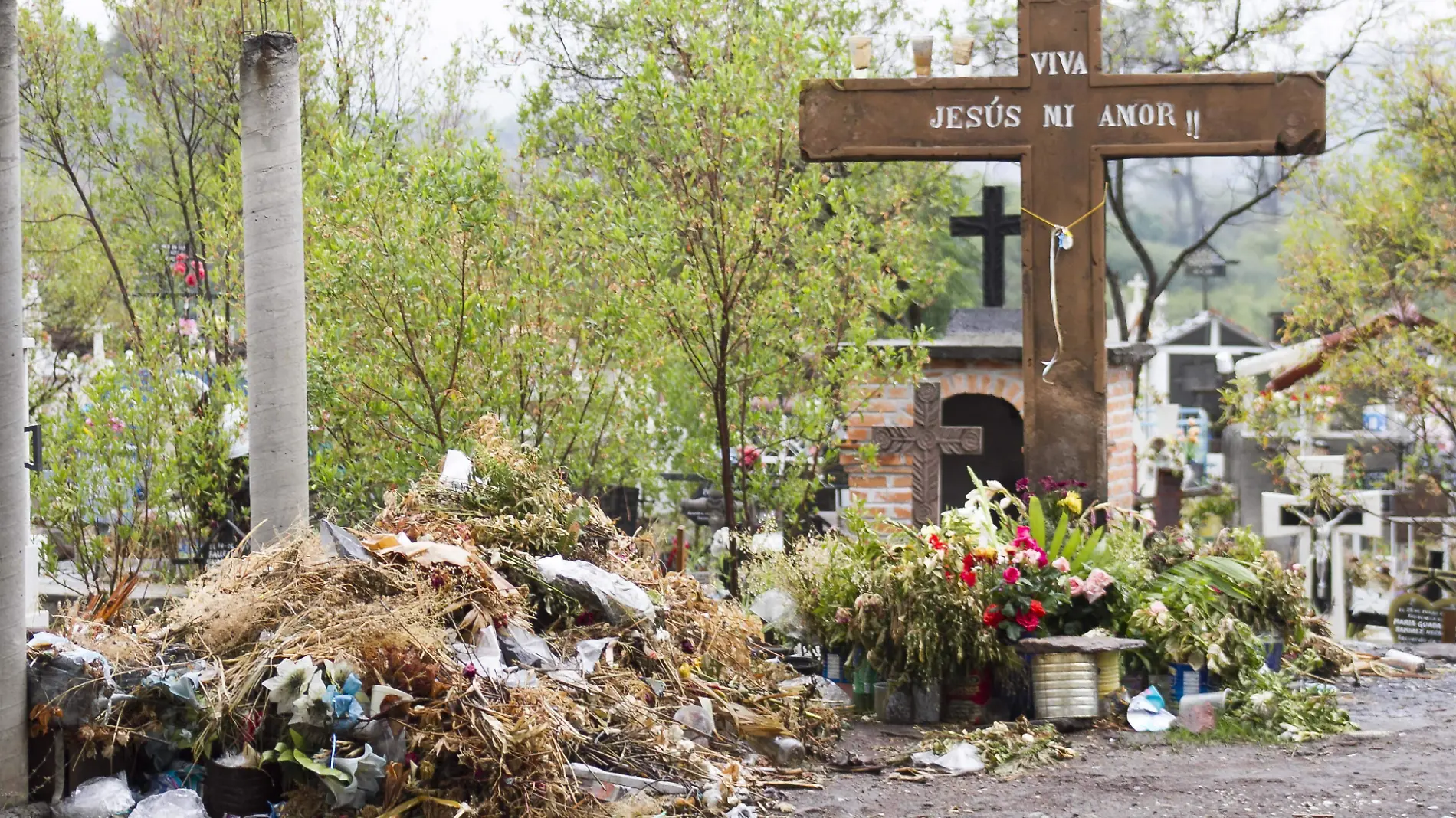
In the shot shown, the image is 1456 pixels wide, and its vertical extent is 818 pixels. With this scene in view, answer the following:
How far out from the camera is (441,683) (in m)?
5.30

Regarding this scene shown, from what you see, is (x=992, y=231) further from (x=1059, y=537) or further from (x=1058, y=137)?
(x=1059, y=537)

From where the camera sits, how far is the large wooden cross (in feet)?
26.4

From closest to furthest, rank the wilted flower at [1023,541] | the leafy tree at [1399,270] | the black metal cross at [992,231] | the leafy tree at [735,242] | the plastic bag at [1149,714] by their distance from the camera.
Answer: the plastic bag at [1149,714]
the wilted flower at [1023,541]
the leafy tree at [735,242]
the black metal cross at [992,231]
the leafy tree at [1399,270]

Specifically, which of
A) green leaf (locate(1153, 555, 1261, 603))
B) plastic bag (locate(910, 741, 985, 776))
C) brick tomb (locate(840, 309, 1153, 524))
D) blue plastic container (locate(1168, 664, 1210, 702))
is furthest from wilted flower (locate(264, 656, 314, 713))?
brick tomb (locate(840, 309, 1153, 524))

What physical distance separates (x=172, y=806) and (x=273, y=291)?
107 inches

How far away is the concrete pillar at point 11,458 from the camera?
17.4ft

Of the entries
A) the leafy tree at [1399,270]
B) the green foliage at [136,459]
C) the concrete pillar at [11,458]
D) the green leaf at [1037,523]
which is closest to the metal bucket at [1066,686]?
the green leaf at [1037,523]

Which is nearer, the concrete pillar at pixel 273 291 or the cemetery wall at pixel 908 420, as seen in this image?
the concrete pillar at pixel 273 291

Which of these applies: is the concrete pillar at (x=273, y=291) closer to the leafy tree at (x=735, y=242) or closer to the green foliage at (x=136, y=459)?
the leafy tree at (x=735, y=242)

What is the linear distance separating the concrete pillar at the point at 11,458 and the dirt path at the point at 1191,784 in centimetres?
282

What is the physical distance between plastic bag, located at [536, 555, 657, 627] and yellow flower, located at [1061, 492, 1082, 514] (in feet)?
7.59

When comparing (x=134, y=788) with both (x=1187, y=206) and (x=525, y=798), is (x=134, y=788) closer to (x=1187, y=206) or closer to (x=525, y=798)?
(x=525, y=798)

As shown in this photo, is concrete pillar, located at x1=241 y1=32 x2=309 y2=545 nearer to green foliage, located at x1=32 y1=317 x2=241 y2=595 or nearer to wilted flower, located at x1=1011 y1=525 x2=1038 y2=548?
green foliage, located at x1=32 y1=317 x2=241 y2=595

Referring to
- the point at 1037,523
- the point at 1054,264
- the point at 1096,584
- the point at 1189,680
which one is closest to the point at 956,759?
the point at 1096,584
